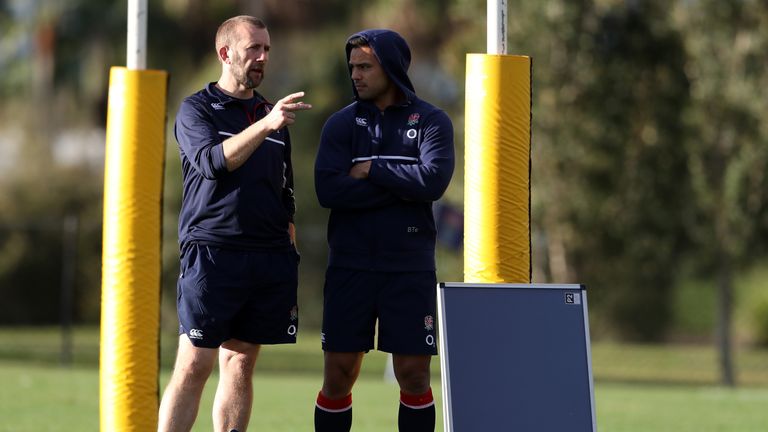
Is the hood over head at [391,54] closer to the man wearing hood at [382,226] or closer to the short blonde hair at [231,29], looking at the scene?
the man wearing hood at [382,226]

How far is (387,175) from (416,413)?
115 centimetres

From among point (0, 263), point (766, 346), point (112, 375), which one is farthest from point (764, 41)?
point (112, 375)

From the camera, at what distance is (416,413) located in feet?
23.1

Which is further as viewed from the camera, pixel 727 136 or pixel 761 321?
pixel 761 321

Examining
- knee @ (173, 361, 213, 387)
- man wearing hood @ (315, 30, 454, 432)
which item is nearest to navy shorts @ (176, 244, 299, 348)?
knee @ (173, 361, 213, 387)

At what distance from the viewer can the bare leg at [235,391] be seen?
7.08 metres

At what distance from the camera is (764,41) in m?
21.9

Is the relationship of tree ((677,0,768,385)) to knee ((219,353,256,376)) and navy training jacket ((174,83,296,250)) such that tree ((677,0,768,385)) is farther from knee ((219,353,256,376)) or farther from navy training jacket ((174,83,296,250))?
navy training jacket ((174,83,296,250))

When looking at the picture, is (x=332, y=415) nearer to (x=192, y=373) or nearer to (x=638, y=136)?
(x=192, y=373)

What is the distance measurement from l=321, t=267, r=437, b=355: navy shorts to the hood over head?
35.8 inches

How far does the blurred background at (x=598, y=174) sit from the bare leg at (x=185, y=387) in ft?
43.6

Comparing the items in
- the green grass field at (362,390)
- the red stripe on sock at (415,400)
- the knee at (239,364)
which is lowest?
the green grass field at (362,390)

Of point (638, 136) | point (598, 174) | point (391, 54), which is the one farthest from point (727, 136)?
point (391, 54)

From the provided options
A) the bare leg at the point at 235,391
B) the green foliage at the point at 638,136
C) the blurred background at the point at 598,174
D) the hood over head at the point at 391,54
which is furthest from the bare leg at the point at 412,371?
the green foliage at the point at 638,136
